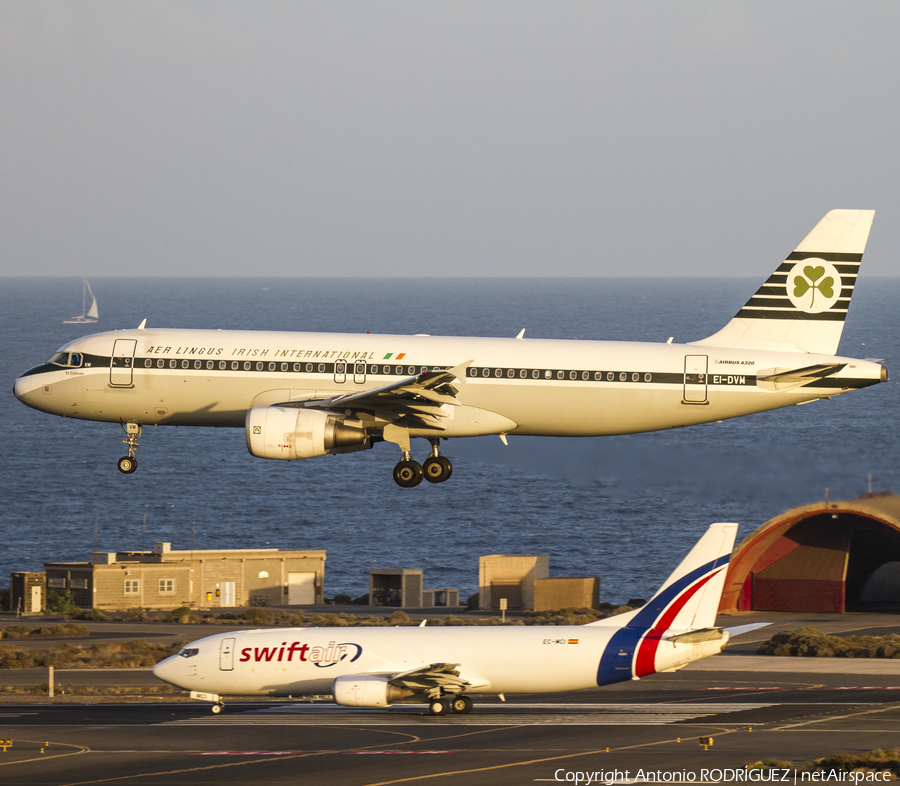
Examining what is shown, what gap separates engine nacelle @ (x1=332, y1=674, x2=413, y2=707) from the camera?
52531 mm

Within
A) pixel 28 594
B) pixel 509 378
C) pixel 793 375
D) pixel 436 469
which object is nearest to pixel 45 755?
pixel 436 469

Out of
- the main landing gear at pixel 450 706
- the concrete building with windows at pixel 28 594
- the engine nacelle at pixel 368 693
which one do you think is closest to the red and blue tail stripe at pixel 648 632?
the main landing gear at pixel 450 706

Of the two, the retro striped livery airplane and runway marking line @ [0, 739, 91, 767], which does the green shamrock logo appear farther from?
runway marking line @ [0, 739, 91, 767]

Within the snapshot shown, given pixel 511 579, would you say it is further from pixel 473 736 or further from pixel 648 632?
pixel 473 736

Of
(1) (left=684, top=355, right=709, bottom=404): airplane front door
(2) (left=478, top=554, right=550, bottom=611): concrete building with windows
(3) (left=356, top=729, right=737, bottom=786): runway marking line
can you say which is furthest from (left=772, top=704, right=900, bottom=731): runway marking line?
(2) (left=478, top=554, right=550, bottom=611): concrete building with windows

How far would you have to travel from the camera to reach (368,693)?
5256cm

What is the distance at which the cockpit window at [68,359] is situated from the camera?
5181cm

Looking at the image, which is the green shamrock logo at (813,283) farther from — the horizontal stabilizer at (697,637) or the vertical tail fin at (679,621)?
the horizontal stabilizer at (697,637)

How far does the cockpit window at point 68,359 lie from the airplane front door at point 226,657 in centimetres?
1249

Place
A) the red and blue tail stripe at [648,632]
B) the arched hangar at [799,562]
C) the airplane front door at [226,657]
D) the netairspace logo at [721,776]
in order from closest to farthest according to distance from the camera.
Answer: the netairspace logo at [721,776] < the red and blue tail stripe at [648,632] < the airplane front door at [226,657] < the arched hangar at [799,562]

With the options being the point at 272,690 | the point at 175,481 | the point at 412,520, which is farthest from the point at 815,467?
the point at 175,481

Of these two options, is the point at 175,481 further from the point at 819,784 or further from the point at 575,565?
the point at 819,784

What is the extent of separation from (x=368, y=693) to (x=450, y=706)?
10.6ft

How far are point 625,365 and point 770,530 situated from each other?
42975 millimetres
